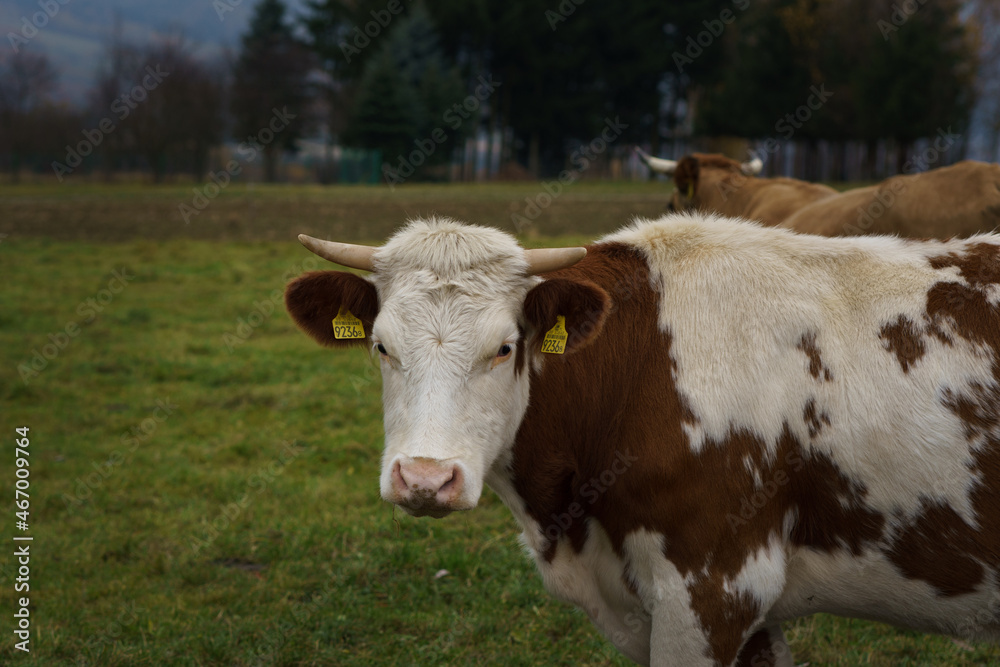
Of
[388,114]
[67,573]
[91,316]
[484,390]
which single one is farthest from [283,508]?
[388,114]

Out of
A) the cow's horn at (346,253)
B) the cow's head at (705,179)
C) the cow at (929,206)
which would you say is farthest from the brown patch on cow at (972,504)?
the cow's head at (705,179)

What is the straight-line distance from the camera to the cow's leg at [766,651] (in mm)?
3271

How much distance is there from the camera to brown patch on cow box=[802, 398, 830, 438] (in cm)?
288

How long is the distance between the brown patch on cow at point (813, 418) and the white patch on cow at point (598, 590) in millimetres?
841

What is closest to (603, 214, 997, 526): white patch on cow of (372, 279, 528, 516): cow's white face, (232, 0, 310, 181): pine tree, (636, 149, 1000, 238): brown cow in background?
(372, 279, 528, 516): cow's white face

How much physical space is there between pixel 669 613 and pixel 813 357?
1.04 m

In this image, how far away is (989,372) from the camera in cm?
281

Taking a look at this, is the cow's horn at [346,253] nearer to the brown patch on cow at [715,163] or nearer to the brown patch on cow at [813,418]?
the brown patch on cow at [813,418]

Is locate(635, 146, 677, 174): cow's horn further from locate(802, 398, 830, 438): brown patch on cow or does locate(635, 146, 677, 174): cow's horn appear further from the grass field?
locate(802, 398, 830, 438): brown patch on cow

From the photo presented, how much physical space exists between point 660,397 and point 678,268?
0.55m

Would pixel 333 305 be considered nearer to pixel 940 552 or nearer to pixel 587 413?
pixel 587 413

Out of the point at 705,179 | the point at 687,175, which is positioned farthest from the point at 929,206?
the point at 687,175

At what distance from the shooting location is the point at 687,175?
401 inches

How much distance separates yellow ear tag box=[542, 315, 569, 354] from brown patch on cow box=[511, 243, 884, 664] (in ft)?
0.61
